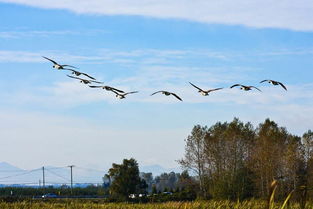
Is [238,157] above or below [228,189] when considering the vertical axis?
above

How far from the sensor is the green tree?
6769 cm

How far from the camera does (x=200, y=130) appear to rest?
66562mm

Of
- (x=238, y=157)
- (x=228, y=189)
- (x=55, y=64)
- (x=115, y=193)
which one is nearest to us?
(x=55, y=64)

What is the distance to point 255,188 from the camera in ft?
188

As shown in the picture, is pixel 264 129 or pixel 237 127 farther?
pixel 237 127

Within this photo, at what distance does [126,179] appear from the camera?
6825 cm

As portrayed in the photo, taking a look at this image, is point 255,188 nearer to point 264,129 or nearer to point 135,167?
point 264,129

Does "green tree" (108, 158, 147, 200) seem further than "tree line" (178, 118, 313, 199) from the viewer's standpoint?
Yes

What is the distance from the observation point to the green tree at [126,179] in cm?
6769

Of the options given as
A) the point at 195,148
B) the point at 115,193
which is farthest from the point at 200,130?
Result: the point at 115,193

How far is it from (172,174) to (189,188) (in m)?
111

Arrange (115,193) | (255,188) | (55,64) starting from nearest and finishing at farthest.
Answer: (55,64) → (255,188) → (115,193)

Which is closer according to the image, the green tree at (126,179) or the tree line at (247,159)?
the tree line at (247,159)

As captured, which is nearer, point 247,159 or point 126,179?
point 247,159
